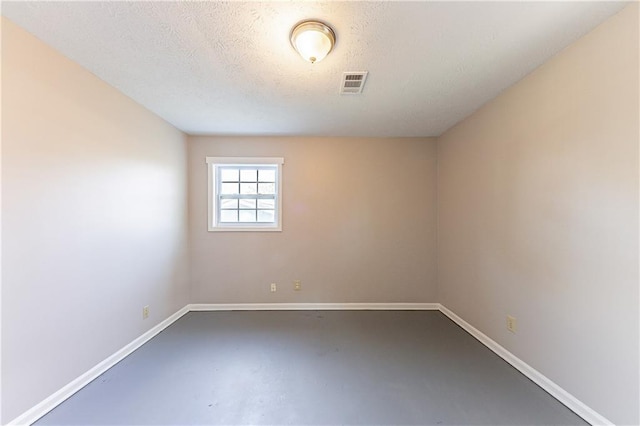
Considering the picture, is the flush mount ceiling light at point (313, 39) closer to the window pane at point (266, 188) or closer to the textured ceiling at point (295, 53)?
the textured ceiling at point (295, 53)

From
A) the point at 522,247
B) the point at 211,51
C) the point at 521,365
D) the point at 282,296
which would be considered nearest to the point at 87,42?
the point at 211,51

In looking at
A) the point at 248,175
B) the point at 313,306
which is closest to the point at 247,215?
the point at 248,175

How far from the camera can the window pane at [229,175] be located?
12.8ft

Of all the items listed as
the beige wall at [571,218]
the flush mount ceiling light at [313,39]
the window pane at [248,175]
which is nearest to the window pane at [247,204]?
the window pane at [248,175]

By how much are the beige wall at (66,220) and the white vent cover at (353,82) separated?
1.99 meters

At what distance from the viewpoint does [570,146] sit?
1.82m

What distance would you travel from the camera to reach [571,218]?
181cm

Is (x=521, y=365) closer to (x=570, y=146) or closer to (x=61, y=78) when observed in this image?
(x=570, y=146)

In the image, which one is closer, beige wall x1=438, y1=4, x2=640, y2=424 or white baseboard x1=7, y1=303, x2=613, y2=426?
beige wall x1=438, y1=4, x2=640, y2=424

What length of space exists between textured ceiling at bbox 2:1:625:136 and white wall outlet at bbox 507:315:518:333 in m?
2.01

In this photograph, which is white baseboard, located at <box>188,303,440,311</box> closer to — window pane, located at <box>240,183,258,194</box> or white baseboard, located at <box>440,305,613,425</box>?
white baseboard, located at <box>440,305,613,425</box>

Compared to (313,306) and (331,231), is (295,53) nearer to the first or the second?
(331,231)

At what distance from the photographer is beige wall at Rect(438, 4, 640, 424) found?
149 centimetres

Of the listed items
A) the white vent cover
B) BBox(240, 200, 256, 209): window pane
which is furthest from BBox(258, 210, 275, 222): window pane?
the white vent cover
